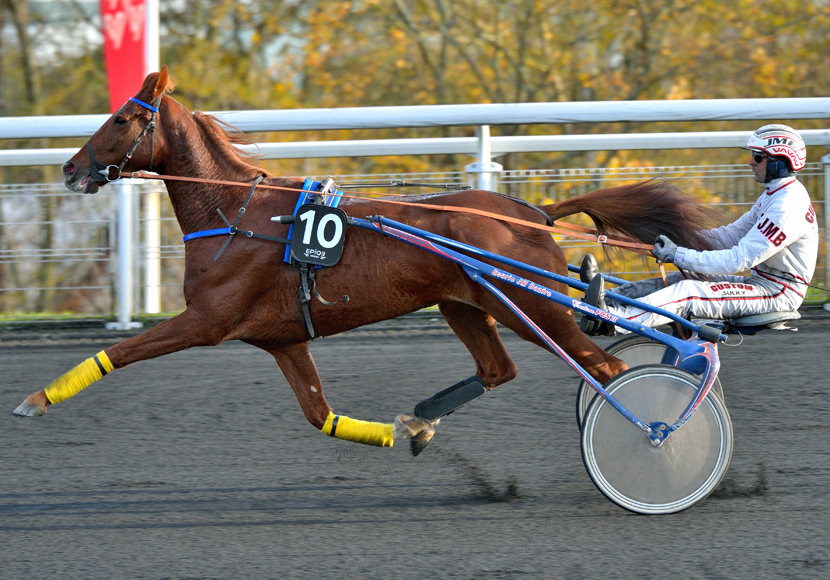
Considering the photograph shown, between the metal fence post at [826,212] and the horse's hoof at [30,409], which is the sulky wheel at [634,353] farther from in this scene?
the metal fence post at [826,212]

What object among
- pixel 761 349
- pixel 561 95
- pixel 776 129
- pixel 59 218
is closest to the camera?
pixel 776 129

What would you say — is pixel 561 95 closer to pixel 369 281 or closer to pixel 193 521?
pixel 369 281

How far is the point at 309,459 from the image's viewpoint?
458cm

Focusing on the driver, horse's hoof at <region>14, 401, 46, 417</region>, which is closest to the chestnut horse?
horse's hoof at <region>14, 401, 46, 417</region>

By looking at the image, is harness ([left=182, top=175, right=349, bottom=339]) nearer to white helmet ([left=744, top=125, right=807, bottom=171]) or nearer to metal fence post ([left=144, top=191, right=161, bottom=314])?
white helmet ([left=744, top=125, right=807, bottom=171])

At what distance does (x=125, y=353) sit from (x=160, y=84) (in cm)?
120

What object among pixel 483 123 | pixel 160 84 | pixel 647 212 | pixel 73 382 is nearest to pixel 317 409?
pixel 73 382

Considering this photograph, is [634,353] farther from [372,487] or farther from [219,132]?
[219,132]

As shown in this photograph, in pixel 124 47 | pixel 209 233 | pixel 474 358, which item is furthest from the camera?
pixel 124 47

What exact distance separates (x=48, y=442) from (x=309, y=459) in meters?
1.44

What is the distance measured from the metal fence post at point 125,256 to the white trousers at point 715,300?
15.8ft

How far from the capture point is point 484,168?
7.44 m

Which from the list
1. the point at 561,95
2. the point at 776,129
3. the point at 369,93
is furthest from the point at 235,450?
the point at 369,93

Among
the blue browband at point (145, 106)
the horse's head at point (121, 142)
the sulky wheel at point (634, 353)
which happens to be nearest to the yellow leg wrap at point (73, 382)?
the horse's head at point (121, 142)
